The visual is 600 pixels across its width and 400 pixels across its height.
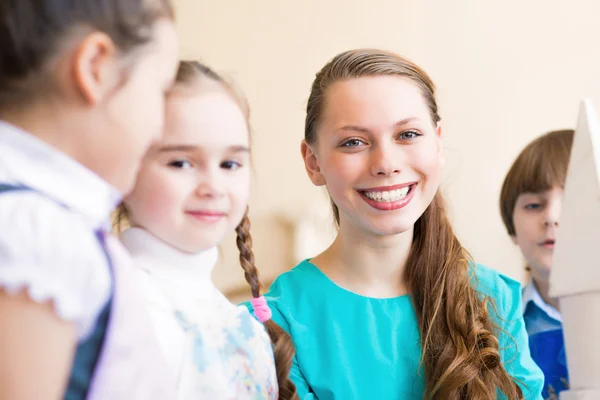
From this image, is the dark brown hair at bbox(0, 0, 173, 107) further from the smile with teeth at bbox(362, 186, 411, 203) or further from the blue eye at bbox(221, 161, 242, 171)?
the smile with teeth at bbox(362, 186, 411, 203)

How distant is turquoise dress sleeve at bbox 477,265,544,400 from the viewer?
1245mm

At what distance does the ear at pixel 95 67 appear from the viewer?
568 mm

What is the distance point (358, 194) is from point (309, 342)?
0.27 m

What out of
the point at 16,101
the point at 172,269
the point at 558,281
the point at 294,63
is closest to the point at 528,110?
the point at 294,63

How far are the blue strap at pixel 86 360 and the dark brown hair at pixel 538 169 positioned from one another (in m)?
1.43

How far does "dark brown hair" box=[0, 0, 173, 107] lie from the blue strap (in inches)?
7.2

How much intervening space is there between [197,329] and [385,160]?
0.57 metres

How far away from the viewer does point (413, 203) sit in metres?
1.25

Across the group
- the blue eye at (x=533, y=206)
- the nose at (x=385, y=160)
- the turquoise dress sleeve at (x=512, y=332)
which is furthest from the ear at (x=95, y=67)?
the blue eye at (x=533, y=206)

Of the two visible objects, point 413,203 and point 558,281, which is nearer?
point 558,281

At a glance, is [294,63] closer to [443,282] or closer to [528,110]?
[528,110]

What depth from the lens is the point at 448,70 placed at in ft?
9.24

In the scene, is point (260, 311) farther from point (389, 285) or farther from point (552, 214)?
point (552, 214)

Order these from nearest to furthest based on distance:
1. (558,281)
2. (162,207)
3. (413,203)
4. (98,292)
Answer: (98,292) → (162,207) → (558,281) → (413,203)
